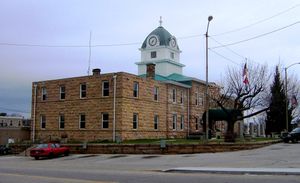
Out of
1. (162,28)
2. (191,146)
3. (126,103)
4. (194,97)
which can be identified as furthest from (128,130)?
(162,28)

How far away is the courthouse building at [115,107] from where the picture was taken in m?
42.8

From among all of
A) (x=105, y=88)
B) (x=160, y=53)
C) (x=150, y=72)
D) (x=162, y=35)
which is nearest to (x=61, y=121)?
(x=105, y=88)

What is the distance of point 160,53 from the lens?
59.0 m

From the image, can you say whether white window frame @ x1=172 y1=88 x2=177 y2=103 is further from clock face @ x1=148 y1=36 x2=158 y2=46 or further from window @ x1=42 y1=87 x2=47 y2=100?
window @ x1=42 y1=87 x2=47 y2=100

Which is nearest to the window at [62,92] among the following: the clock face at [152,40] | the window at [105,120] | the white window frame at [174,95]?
the window at [105,120]

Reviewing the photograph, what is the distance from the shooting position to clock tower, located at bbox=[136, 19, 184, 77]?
58750mm

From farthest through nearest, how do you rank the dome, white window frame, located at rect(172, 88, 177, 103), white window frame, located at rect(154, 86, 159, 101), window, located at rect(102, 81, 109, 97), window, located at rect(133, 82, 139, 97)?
the dome → white window frame, located at rect(172, 88, 177, 103) → white window frame, located at rect(154, 86, 159, 101) → window, located at rect(133, 82, 139, 97) → window, located at rect(102, 81, 109, 97)

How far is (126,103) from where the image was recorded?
42.5 m

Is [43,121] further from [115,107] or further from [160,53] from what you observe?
[160,53]

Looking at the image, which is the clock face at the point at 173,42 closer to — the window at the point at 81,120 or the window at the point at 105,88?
the window at the point at 105,88

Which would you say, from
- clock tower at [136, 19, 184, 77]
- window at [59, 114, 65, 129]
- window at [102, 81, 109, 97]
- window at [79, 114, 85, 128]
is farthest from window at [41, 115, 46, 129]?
clock tower at [136, 19, 184, 77]

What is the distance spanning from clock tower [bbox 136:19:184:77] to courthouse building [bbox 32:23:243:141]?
306 cm

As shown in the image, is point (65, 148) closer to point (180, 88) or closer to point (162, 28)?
point (180, 88)

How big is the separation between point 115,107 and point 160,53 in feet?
60.8
